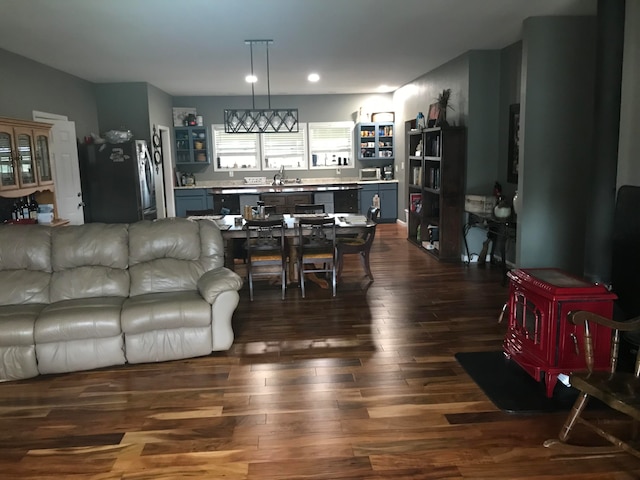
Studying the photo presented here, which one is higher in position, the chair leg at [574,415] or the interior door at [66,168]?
the interior door at [66,168]

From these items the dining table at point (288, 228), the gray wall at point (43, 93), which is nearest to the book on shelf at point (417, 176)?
the dining table at point (288, 228)

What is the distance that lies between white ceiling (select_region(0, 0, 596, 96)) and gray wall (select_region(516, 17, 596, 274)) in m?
0.30

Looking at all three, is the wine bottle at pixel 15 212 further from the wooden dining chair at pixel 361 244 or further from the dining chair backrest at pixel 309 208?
the wooden dining chair at pixel 361 244

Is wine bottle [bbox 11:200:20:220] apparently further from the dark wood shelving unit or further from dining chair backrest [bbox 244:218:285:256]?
the dark wood shelving unit

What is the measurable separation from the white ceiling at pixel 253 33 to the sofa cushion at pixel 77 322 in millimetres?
2411

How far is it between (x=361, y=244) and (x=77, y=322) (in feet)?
10.3

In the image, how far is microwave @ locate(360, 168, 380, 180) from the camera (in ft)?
35.9

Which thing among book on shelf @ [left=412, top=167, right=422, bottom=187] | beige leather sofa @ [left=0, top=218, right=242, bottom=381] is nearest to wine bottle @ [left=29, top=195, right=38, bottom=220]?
beige leather sofa @ [left=0, top=218, right=242, bottom=381]

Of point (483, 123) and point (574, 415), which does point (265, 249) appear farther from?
point (574, 415)

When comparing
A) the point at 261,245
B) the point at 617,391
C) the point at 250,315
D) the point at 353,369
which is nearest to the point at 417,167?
the point at 261,245

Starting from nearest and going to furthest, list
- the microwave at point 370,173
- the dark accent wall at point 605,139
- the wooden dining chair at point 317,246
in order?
1. the dark accent wall at point 605,139
2. the wooden dining chair at point 317,246
3. the microwave at point 370,173

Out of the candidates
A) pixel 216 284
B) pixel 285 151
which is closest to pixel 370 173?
pixel 285 151

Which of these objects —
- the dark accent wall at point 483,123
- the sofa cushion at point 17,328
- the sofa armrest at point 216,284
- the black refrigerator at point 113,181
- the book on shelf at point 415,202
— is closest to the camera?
the sofa cushion at point 17,328

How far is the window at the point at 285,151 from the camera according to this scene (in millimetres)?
11125
